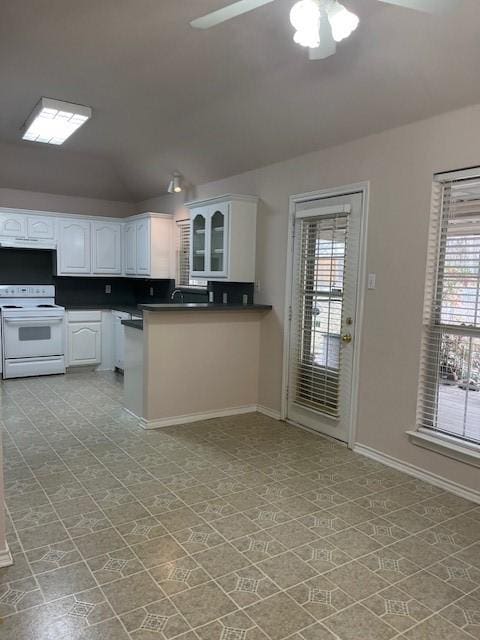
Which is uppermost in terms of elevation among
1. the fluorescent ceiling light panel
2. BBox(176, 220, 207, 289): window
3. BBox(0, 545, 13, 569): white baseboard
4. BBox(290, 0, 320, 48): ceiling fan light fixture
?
the fluorescent ceiling light panel

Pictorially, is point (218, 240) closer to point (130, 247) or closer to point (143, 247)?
point (143, 247)

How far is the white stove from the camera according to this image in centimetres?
571

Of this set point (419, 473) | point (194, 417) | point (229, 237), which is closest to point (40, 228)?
point (229, 237)

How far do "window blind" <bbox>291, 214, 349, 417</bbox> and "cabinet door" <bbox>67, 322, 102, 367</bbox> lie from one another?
10.1 feet

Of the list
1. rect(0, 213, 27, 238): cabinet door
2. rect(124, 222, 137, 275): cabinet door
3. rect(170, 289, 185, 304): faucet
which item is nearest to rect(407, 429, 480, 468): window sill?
rect(170, 289, 185, 304): faucet

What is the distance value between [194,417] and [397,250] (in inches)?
89.9

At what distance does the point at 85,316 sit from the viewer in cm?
624

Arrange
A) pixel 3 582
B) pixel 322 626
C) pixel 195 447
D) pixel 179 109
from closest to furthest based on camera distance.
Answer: pixel 322 626 < pixel 3 582 < pixel 195 447 < pixel 179 109

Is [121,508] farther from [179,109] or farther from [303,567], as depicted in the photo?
[179,109]

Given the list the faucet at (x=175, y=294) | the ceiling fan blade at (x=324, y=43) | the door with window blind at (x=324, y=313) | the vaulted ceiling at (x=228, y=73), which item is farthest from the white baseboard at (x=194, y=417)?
the ceiling fan blade at (x=324, y=43)

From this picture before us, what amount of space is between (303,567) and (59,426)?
8.66 feet

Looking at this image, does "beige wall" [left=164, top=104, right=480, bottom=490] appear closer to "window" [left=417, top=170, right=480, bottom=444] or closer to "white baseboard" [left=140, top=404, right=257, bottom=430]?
"window" [left=417, top=170, right=480, bottom=444]

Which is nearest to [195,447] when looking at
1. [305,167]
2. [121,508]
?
[121,508]

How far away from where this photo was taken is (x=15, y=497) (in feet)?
9.33
